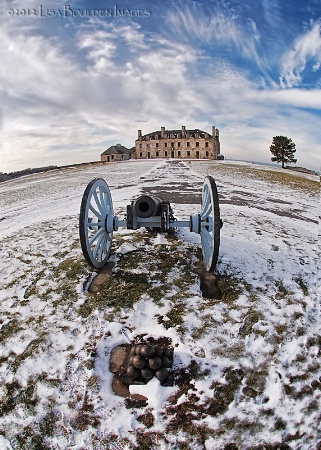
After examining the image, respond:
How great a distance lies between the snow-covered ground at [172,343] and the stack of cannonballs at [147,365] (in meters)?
0.12

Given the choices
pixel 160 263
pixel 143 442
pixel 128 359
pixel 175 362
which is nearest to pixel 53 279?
pixel 160 263

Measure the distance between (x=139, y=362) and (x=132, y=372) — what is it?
0.14m

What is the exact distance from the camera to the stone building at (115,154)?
2687 inches

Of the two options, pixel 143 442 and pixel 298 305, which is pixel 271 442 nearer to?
pixel 143 442

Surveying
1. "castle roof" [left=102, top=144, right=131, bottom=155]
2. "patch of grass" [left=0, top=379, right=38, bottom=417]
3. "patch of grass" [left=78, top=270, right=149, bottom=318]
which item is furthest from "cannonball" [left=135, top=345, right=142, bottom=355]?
"castle roof" [left=102, top=144, right=131, bottom=155]

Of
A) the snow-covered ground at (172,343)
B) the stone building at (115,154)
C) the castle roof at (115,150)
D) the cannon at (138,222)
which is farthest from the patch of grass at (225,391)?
the castle roof at (115,150)

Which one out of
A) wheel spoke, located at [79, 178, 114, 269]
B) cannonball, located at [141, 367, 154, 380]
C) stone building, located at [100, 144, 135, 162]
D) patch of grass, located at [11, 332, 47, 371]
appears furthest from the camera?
stone building, located at [100, 144, 135, 162]

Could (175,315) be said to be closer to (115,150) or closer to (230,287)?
(230,287)

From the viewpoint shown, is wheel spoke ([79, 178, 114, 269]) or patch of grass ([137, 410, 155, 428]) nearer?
patch of grass ([137, 410, 155, 428])

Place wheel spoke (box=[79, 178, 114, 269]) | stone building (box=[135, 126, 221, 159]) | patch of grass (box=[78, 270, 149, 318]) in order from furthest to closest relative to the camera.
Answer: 1. stone building (box=[135, 126, 221, 159])
2. wheel spoke (box=[79, 178, 114, 269])
3. patch of grass (box=[78, 270, 149, 318])

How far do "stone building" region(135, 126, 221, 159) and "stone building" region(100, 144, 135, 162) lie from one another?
12.3ft

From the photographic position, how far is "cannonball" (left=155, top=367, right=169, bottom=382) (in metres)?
3.81

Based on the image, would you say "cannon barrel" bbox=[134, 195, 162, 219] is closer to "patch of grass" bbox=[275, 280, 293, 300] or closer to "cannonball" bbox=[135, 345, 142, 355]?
"cannonball" bbox=[135, 345, 142, 355]

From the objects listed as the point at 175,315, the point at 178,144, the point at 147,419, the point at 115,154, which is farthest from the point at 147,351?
the point at 178,144
